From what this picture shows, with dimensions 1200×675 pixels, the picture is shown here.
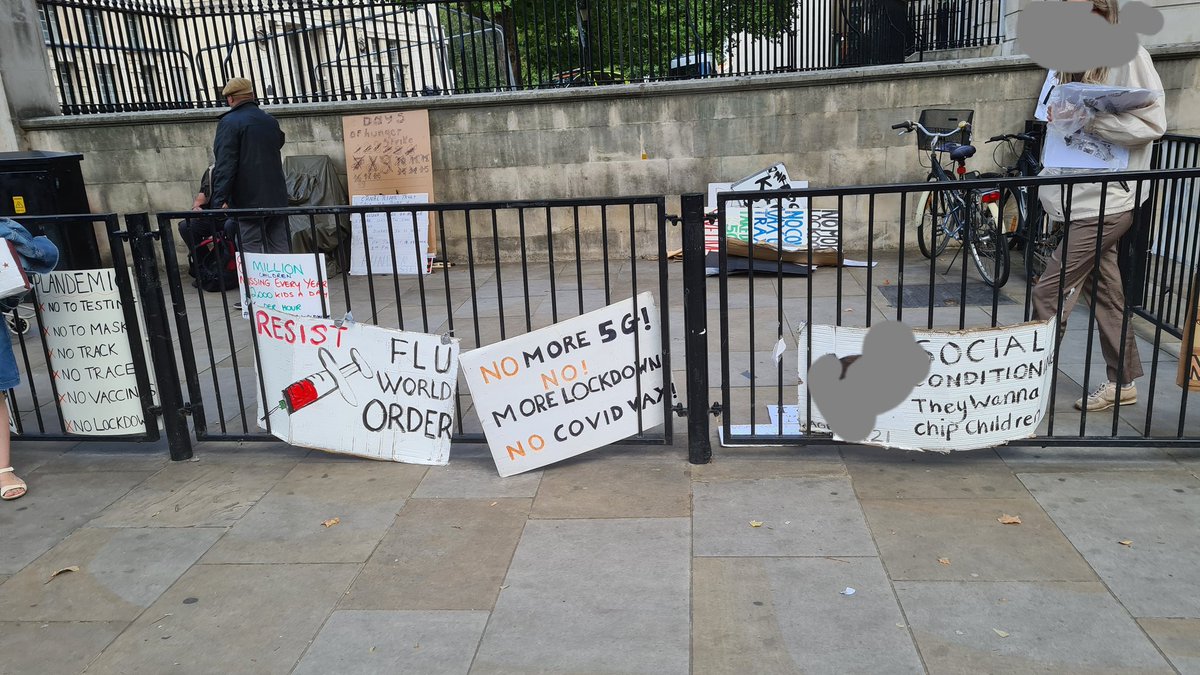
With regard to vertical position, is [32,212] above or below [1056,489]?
above

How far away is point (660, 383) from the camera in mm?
4309

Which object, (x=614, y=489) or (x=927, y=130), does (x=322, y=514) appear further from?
(x=927, y=130)

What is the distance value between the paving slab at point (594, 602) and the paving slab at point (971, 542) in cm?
84

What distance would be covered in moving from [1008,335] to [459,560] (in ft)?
8.63

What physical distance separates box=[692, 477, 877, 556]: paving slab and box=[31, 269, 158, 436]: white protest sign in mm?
3036

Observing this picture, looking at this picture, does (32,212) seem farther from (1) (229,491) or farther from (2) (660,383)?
(2) (660,383)

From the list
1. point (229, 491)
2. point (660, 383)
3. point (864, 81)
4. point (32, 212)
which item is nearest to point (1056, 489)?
point (660, 383)

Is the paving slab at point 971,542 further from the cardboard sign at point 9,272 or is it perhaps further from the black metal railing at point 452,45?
the black metal railing at point 452,45

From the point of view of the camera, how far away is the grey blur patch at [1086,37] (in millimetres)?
4230

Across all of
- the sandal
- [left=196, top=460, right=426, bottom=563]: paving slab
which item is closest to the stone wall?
[left=196, top=460, right=426, bottom=563]: paving slab

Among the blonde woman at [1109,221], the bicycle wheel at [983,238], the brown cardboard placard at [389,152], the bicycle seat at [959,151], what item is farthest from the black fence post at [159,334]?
the bicycle wheel at [983,238]

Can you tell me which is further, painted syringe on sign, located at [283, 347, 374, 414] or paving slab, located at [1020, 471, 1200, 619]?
painted syringe on sign, located at [283, 347, 374, 414]

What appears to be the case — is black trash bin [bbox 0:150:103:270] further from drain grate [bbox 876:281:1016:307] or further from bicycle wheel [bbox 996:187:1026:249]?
bicycle wheel [bbox 996:187:1026:249]

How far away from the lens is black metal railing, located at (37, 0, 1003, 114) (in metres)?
9.83
